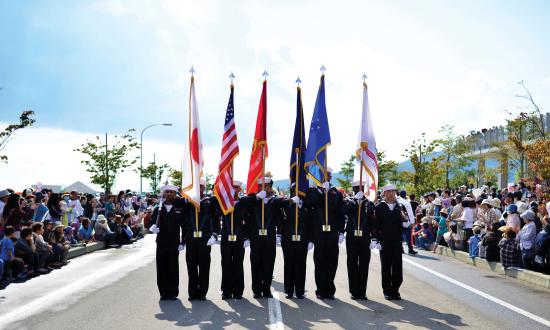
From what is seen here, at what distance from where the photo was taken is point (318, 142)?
12398 millimetres

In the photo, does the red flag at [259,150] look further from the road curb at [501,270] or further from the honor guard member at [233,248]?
the road curb at [501,270]

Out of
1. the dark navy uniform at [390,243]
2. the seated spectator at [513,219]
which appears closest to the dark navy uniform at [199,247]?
the dark navy uniform at [390,243]

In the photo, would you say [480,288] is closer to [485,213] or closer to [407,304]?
[407,304]

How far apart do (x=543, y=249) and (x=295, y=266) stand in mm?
6106

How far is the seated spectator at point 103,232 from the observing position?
2294cm

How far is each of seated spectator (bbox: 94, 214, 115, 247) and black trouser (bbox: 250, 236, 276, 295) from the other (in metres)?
12.8

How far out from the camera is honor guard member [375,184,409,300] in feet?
37.1

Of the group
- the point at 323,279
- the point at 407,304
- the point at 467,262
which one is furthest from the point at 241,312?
the point at 467,262

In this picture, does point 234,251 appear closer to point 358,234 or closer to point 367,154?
point 358,234

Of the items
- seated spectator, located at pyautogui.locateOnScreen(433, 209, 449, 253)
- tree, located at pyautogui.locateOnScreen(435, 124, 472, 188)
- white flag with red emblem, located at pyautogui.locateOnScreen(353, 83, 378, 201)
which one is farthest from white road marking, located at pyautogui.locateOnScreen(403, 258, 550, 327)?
tree, located at pyautogui.locateOnScreen(435, 124, 472, 188)

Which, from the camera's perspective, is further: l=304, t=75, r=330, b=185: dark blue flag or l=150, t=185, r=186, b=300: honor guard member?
l=304, t=75, r=330, b=185: dark blue flag

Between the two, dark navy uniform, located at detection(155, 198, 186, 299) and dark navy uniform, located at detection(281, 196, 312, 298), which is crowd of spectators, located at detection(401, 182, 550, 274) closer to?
dark navy uniform, located at detection(281, 196, 312, 298)

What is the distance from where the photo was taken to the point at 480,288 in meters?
12.8

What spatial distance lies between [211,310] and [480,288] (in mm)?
5759
